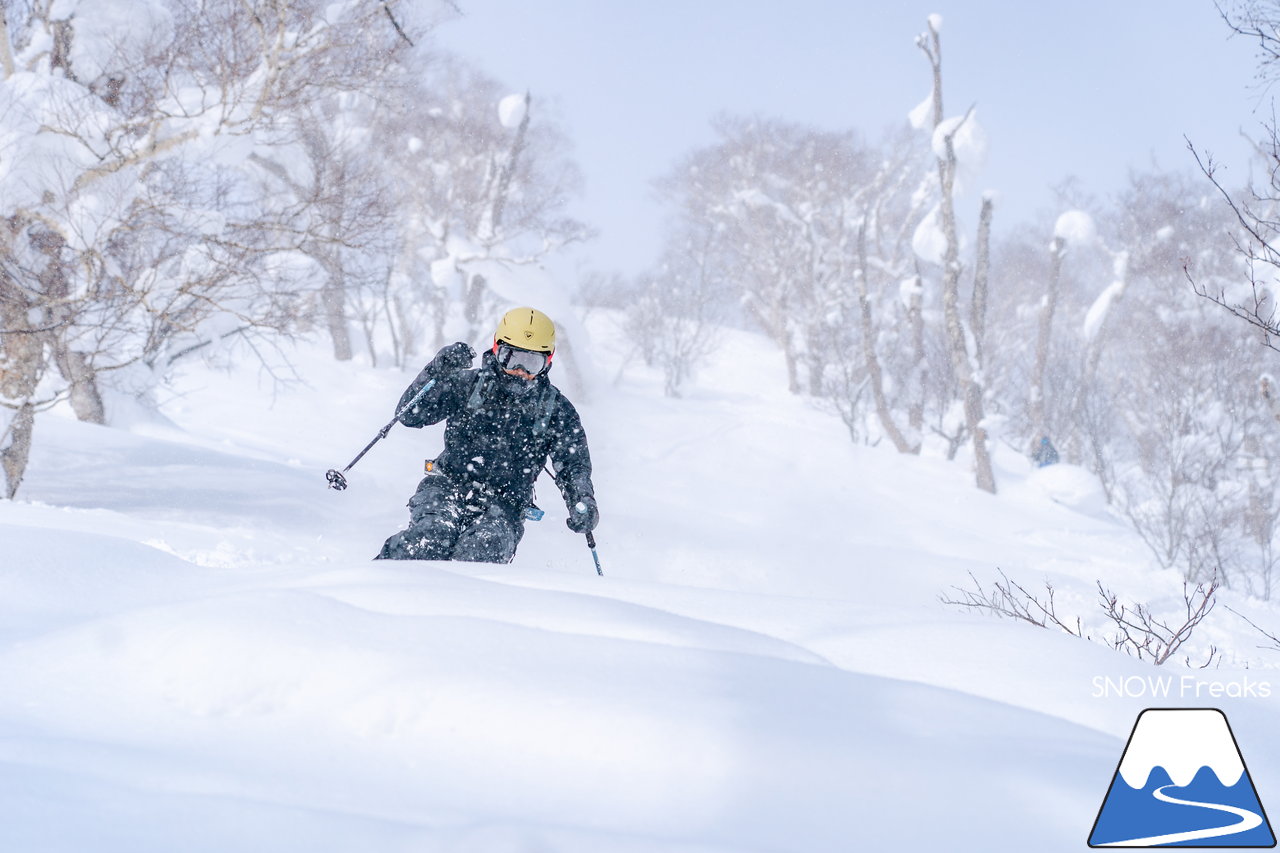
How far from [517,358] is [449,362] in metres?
0.35

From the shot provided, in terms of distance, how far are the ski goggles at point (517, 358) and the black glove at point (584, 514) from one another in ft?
2.17

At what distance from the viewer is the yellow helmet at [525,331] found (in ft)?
12.5

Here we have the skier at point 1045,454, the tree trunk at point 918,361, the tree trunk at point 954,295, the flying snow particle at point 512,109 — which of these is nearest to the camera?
the tree trunk at point 954,295

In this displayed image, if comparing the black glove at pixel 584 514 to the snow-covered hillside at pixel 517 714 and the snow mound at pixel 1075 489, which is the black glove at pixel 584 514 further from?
the snow mound at pixel 1075 489

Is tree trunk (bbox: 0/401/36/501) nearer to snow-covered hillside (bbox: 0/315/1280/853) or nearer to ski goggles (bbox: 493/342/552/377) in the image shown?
snow-covered hillside (bbox: 0/315/1280/853)

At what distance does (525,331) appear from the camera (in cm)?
383

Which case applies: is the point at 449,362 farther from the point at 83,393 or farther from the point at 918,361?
the point at 918,361

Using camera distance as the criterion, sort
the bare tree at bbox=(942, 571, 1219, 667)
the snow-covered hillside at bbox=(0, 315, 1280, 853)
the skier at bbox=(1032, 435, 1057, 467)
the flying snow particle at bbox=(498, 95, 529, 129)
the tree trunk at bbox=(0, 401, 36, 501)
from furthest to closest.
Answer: the flying snow particle at bbox=(498, 95, 529, 129) < the skier at bbox=(1032, 435, 1057, 467) < the tree trunk at bbox=(0, 401, 36, 501) < the bare tree at bbox=(942, 571, 1219, 667) < the snow-covered hillside at bbox=(0, 315, 1280, 853)

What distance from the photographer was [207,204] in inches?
302

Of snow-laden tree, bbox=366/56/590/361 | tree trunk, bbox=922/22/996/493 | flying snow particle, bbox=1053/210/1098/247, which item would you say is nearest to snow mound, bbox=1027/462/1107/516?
tree trunk, bbox=922/22/996/493

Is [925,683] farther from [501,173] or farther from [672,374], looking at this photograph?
[672,374]

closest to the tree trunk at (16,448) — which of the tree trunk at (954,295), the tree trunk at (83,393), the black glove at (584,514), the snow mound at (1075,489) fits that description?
the tree trunk at (83,393)

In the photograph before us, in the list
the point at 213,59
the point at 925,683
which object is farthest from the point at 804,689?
the point at 213,59

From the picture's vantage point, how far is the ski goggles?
385 cm
